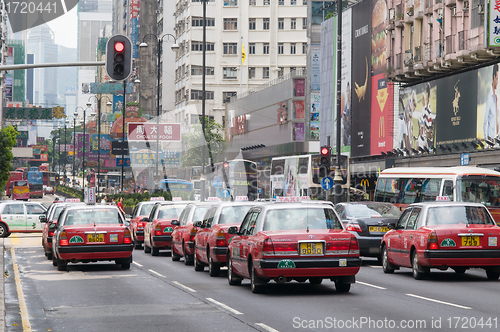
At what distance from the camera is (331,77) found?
69.0 m

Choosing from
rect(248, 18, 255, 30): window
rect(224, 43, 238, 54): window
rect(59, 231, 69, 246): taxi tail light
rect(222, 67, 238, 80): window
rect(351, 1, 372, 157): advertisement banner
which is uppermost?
rect(248, 18, 255, 30): window

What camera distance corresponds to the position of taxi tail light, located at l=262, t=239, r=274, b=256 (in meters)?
13.1

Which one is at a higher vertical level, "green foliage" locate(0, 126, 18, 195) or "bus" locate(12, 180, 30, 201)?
"green foliage" locate(0, 126, 18, 195)

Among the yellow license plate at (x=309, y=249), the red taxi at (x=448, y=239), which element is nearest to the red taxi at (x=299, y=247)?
the yellow license plate at (x=309, y=249)

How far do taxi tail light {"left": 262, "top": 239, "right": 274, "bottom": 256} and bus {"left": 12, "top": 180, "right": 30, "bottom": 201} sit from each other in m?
86.7

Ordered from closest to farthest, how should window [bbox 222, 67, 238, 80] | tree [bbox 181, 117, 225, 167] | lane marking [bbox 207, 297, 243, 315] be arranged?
lane marking [bbox 207, 297, 243, 315], tree [bbox 181, 117, 225, 167], window [bbox 222, 67, 238, 80]

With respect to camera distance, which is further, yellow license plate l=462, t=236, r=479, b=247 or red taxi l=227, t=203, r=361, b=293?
yellow license plate l=462, t=236, r=479, b=247

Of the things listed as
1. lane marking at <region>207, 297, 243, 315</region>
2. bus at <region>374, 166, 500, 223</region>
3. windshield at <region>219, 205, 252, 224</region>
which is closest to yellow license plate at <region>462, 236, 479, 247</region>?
windshield at <region>219, 205, 252, 224</region>

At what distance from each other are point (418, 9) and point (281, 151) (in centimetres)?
3414

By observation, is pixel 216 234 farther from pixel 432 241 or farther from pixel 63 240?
pixel 432 241

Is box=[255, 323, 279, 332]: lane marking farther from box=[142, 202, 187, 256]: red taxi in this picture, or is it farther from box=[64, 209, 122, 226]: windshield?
box=[142, 202, 187, 256]: red taxi

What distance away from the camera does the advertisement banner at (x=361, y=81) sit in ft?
199

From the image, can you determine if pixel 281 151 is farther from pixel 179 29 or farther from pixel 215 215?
pixel 215 215

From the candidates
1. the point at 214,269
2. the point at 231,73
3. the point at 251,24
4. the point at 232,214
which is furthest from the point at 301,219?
the point at 251,24
